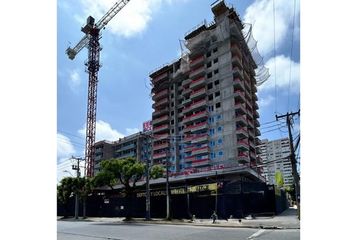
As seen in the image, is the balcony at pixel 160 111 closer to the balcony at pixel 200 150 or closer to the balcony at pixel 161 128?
the balcony at pixel 161 128

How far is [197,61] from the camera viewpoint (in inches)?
1378

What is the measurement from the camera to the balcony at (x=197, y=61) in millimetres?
34625

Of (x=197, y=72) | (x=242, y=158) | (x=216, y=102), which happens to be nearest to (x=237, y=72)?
(x=216, y=102)

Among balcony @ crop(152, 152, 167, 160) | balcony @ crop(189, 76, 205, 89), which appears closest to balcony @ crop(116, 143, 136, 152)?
balcony @ crop(152, 152, 167, 160)

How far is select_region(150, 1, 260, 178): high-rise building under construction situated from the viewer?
28891mm

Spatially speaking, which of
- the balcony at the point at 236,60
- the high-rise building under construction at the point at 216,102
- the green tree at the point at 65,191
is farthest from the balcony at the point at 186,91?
the green tree at the point at 65,191

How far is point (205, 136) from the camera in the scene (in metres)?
30.9

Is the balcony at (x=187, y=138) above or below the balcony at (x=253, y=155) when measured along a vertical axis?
above

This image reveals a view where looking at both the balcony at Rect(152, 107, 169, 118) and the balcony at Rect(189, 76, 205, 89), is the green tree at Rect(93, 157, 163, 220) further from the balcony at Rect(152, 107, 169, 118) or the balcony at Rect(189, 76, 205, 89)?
the balcony at Rect(152, 107, 169, 118)

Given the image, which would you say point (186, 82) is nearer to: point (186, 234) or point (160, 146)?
point (160, 146)

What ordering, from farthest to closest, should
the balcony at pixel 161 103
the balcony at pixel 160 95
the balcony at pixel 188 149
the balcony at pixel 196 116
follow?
the balcony at pixel 160 95, the balcony at pixel 161 103, the balcony at pixel 196 116, the balcony at pixel 188 149
